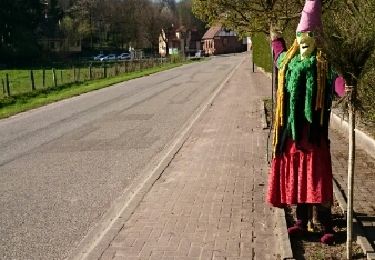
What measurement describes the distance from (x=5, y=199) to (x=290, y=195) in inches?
174

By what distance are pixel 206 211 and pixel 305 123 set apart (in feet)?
6.16

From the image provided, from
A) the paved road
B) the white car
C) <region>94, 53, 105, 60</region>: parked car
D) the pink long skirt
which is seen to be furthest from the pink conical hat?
<region>94, 53, 105, 60</region>: parked car

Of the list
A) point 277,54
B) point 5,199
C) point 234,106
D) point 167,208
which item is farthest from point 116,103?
point 277,54

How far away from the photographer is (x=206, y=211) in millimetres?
5969

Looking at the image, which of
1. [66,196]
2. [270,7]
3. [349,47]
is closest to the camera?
[349,47]

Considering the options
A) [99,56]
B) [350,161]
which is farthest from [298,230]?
[99,56]

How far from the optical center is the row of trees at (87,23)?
65.4m

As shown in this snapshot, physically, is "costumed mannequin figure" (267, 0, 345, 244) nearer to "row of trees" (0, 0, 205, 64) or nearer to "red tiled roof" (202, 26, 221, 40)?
"row of trees" (0, 0, 205, 64)

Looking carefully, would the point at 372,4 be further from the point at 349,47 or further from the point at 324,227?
the point at 324,227

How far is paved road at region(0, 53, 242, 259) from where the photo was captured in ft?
19.0

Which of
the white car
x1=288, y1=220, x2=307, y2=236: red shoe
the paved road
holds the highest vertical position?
the white car

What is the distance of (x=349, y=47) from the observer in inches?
158

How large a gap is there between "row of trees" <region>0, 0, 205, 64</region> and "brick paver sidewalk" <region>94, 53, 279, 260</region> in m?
60.2

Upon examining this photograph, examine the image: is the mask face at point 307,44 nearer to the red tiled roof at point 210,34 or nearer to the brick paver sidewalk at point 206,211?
the brick paver sidewalk at point 206,211
